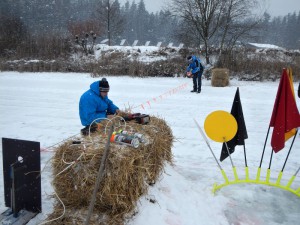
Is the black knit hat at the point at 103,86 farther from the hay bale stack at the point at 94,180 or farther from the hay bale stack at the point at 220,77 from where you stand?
the hay bale stack at the point at 220,77

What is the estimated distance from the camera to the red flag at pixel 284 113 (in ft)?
12.4

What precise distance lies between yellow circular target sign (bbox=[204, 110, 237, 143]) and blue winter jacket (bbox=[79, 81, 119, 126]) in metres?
1.76

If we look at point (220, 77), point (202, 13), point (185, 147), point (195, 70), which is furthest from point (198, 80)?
point (202, 13)

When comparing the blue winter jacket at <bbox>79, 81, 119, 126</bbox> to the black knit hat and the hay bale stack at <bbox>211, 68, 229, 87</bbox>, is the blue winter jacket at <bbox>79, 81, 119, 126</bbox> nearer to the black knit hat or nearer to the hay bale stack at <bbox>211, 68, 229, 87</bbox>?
the black knit hat

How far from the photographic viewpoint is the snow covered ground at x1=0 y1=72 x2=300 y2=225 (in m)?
3.38

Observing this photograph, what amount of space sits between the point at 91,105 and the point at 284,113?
9.71 ft

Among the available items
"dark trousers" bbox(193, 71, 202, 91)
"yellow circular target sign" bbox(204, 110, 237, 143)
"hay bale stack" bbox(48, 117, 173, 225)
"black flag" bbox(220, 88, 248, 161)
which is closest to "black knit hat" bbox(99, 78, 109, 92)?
"hay bale stack" bbox(48, 117, 173, 225)

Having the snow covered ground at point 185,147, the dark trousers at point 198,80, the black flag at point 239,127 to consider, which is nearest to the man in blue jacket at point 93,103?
the snow covered ground at point 185,147

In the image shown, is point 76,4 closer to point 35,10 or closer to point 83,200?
point 35,10

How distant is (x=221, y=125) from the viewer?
382 centimetres

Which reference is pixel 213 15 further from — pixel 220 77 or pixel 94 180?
pixel 94 180

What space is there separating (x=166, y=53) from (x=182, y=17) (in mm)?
2914

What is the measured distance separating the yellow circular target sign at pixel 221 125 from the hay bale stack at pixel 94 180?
1227 mm

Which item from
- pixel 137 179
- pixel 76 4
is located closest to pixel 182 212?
pixel 137 179
